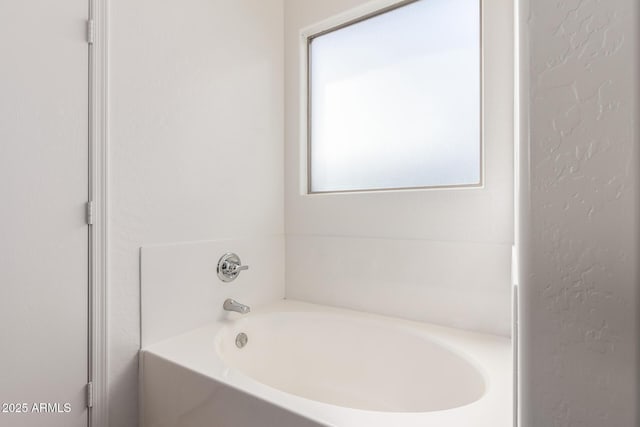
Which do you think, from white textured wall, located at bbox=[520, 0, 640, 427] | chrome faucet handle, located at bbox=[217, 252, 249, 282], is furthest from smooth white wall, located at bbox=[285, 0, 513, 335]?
white textured wall, located at bbox=[520, 0, 640, 427]

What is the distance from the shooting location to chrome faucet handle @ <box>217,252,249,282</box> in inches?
59.8

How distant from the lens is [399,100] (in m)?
1.61

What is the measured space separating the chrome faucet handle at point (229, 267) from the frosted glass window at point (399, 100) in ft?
2.03

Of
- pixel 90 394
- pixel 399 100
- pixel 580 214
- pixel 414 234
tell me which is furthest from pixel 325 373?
pixel 580 214

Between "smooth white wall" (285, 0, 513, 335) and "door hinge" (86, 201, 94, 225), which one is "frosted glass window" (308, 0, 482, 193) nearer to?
"smooth white wall" (285, 0, 513, 335)

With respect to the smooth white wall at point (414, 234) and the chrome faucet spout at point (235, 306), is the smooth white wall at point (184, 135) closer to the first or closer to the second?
the smooth white wall at point (414, 234)

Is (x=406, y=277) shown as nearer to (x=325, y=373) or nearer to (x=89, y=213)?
(x=325, y=373)

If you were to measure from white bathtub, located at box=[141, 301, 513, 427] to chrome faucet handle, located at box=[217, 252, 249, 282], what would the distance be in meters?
0.19

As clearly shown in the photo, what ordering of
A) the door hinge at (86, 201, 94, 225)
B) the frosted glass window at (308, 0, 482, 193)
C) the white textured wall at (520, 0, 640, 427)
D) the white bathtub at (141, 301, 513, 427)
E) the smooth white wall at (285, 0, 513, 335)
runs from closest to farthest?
the white textured wall at (520, 0, 640, 427), the white bathtub at (141, 301, 513, 427), the door hinge at (86, 201, 94, 225), the smooth white wall at (285, 0, 513, 335), the frosted glass window at (308, 0, 482, 193)

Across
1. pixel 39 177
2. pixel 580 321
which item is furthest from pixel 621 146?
pixel 39 177

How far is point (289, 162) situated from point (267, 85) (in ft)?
1.44

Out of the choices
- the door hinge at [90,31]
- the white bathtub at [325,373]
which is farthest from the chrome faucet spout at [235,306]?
the door hinge at [90,31]

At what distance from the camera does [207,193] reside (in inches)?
57.9

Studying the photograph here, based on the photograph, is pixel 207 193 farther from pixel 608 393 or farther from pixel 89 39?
pixel 608 393
